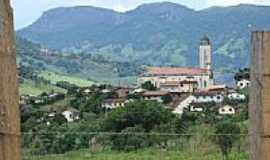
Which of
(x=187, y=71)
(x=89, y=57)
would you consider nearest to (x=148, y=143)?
(x=187, y=71)

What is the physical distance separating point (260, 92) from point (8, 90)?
110 centimetres

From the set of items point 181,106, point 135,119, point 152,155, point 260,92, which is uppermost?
point 260,92

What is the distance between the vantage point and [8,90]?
2432mm

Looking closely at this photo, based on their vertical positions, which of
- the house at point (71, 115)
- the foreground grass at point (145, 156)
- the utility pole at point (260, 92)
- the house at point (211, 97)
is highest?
the utility pole at point (260, 92)

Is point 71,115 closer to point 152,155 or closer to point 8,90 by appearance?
point 152,155

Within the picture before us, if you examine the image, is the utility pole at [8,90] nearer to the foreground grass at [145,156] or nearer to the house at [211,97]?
the foreground grass at [145,156]

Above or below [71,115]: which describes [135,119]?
above

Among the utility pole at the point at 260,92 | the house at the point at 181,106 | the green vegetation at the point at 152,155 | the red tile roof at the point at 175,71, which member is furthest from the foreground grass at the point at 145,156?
the red tile roof at the point at 175,71

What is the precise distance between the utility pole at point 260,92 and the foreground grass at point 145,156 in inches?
102

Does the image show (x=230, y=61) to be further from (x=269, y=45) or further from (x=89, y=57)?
(x=269, y=45)

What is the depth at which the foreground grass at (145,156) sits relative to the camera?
566 cm

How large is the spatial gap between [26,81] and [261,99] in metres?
62.1

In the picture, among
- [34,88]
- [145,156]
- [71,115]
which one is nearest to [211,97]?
[34,88]

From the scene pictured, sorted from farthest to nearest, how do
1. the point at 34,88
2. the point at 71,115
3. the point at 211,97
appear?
the point at 34,88 < the point at 211,97 < the point at 71,115
